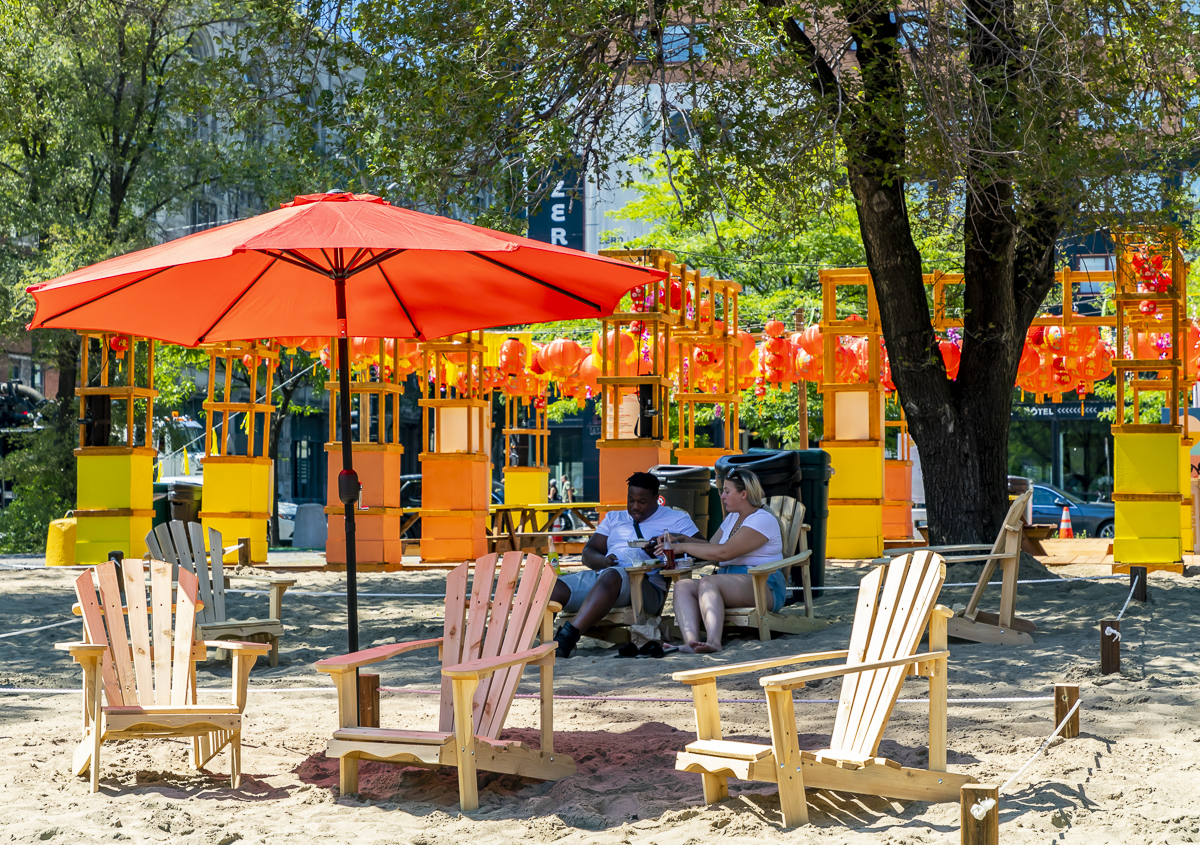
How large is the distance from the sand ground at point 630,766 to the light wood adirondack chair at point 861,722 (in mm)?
109

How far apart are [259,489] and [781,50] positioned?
901cm

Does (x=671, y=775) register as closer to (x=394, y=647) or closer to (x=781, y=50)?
(x=394, y=647)

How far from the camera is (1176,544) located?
1144 cm

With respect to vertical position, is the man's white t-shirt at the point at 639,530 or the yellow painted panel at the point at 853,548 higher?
the man's white t-shirt at the point at 639,530

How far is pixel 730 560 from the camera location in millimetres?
7969

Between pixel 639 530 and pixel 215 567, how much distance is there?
9.07 ft

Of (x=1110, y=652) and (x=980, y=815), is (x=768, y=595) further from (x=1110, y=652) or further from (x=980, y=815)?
(x=980, y=815)

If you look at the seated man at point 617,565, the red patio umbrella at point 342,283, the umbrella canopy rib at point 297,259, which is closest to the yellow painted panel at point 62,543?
the seated man at point 617,565

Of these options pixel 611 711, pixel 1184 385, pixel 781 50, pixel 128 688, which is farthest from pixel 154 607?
pixel 1184 385

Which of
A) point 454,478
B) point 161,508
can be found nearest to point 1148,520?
point 454,478

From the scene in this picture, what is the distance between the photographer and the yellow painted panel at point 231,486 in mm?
15195

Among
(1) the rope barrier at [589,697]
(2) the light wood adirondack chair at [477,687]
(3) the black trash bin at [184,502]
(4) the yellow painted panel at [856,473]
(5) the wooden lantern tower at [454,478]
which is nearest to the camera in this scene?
(2) the light wood adirondack chair at [477,687]

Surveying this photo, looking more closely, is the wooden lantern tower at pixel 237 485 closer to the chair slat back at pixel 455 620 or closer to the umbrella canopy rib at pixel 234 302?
the umbrella canopy rib at pixel 234 302

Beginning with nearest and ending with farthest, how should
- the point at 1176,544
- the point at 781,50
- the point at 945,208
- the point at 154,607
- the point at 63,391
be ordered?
the point at 154,607 → the point at 781,50 → the point at 945,208 → the point at 1176,544 → the point at 63,391
